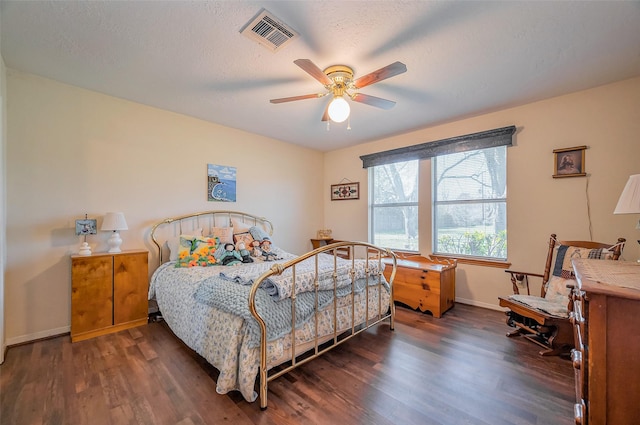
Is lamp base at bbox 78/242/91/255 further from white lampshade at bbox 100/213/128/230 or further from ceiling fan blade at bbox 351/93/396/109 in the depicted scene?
ceiling fan blade at bbox 351/93/396/109

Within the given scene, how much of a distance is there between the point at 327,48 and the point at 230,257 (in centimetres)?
234

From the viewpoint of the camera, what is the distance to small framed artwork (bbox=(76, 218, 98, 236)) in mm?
2623

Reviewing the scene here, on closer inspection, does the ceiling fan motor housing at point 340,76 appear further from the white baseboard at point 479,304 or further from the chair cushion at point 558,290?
the white baseboard at point 479,304

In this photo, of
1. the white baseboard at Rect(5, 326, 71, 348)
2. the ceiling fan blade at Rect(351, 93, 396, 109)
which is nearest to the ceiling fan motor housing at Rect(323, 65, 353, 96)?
the ceiling fan blade at Rect(351, 93, 396, 109)

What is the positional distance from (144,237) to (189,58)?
2100mm

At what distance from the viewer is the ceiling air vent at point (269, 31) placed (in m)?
1.70

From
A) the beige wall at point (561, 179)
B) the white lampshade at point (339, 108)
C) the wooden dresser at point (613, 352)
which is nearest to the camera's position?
the wooden dresser at point (613, 352)

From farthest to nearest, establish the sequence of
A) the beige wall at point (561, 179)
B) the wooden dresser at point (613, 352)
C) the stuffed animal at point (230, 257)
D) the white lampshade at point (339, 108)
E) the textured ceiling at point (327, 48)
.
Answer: the stuffed animal at point (230, 257), the beige wall at point (561, 179), the white lampshade at point (339, 108), the textured ceiling at point (327, 48), the wooden dresser at point (613, 352)

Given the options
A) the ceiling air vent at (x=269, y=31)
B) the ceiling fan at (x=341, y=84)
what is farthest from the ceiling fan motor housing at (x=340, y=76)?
the ceiling air vent at (x=269, y=31)

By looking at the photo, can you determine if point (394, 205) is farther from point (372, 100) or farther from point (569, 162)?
point (372, 100)

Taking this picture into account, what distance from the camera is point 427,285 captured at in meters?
3.15

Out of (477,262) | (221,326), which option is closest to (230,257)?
(221,326)

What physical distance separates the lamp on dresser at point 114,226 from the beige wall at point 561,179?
389cm

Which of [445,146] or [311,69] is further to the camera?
[445,146]
